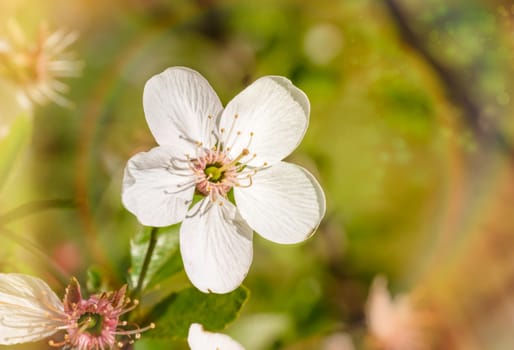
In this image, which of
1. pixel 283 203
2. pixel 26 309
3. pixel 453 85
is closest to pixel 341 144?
pixel 453 85

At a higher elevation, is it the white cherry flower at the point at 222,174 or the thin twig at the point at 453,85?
the thin twig at the point at 453,85

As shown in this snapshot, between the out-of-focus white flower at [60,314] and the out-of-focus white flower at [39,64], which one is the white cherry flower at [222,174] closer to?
the out-of-focus white flower at [60,314]

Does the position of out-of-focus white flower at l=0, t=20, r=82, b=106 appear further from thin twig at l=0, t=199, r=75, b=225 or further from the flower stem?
the flower stem

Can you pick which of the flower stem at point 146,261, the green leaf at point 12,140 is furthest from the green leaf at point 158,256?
the green leaf at point 12,140

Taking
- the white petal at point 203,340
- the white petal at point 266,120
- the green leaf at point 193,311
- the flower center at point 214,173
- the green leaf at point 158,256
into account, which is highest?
the white petal at point 266,120

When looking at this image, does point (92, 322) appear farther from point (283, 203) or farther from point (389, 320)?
point (389, 320)

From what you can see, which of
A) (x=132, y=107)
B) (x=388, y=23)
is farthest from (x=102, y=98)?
(x=388, y=23)
